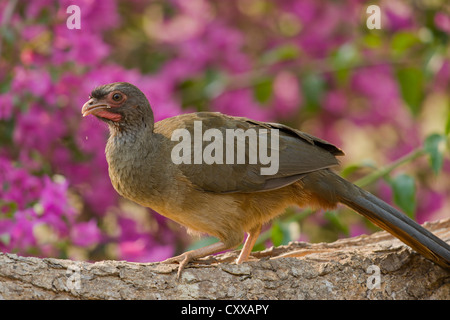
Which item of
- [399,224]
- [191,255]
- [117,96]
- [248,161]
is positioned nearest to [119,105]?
[117,96]

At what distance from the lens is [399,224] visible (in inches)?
141

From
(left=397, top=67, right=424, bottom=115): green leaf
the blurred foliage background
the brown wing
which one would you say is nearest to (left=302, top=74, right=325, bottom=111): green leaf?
Result: the blurred foliage background

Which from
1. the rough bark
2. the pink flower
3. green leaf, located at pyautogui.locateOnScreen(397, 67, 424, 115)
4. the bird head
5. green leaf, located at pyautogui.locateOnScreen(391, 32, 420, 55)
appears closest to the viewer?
the rough bark

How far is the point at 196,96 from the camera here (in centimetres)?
608

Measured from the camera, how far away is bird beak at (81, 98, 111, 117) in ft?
11.9

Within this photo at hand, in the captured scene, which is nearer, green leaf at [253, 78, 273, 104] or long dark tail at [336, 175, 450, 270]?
long dark tail at [336, 175, 450, 270]

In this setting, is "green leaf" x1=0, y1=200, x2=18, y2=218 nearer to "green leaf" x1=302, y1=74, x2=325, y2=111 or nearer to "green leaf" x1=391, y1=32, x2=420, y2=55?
"green leaf" x1=302, y1=74, x2=325, y2=111

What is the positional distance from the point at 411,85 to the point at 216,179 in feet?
8.54

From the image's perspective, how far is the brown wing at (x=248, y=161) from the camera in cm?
363

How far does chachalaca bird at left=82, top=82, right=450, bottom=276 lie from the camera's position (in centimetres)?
360

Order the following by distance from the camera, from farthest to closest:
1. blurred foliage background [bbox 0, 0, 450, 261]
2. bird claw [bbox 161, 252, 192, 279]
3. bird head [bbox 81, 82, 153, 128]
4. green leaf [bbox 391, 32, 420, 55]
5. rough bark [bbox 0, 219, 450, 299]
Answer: green leaf [bbox 391, 32, 420, 55], blurred foliage background [bbox 0, 0, 450, 261], bird head [bbox 81, 82, 153, 128], bird claw [bbox 161, 252, 192, 279], rough bark [bbox 0, 219, 450, 299]

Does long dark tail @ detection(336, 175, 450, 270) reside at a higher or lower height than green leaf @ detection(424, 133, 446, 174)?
lower

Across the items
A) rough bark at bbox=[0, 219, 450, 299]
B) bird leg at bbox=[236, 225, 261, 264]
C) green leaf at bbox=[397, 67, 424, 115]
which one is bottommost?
rough bark at bbox=[0, 219, 450, 299]

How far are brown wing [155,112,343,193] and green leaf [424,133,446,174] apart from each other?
0.75 meters
